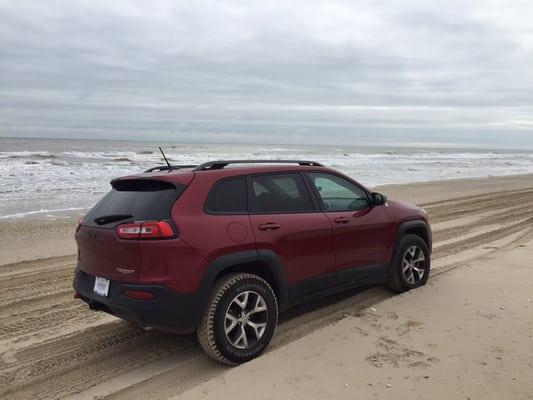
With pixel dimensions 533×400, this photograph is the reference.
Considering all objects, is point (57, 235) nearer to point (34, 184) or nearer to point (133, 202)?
point (133, 202)

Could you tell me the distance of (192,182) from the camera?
4.06m

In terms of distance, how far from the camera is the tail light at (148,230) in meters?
3.73

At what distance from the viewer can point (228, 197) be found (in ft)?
13.7

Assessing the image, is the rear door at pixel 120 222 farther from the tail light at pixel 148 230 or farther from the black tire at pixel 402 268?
the black tire at pixel 402 268

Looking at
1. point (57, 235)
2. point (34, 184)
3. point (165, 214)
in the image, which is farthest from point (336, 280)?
point (34, 184)

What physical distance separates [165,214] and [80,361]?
4.81 ft

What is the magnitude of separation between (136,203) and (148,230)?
400 mm

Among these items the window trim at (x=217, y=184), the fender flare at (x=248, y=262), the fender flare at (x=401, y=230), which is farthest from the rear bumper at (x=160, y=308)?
the fender flare at (x=401, y=230)

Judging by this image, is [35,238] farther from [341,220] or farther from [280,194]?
[341,220]

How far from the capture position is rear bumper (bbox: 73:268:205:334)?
369 centimetres

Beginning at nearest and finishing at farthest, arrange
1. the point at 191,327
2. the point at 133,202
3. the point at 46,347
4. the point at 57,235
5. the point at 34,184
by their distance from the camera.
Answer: the point at 191,327 → the point at 133,202 → the point at 46,347 → the point at 57,235 → the point at 34,184

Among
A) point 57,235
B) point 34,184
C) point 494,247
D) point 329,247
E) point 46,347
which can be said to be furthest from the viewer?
point 34,184

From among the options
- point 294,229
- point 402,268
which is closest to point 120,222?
point 294,229

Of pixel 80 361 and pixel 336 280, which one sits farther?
pixel 336 280
